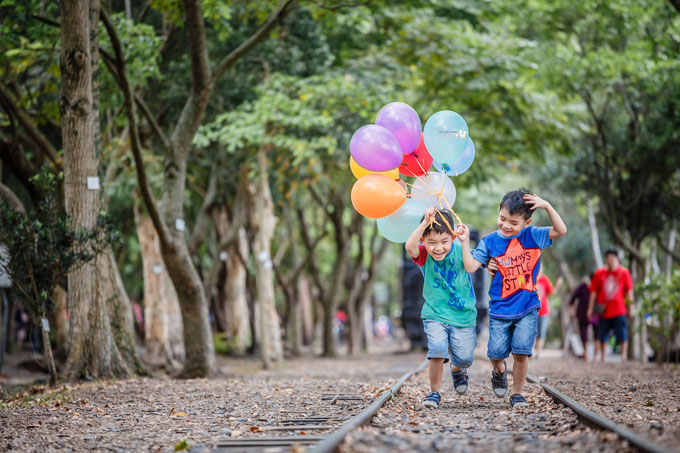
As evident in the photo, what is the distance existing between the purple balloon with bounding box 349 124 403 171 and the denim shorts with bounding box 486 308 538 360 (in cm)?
172

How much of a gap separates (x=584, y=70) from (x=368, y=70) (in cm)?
509

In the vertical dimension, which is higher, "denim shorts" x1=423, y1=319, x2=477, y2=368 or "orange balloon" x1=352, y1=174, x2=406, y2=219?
"orange balloon" x1=352, y1=174, x2=406, y2=219

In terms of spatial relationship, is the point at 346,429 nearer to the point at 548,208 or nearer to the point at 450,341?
the point at 450,341

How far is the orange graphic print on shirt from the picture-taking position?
6891mm

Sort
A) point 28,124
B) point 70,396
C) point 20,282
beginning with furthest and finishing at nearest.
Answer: point 28,124 → point 20,282 → point 70,396

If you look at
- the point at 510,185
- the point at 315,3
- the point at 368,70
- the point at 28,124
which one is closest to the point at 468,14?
the point at 368,70

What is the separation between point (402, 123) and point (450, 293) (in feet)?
5.52

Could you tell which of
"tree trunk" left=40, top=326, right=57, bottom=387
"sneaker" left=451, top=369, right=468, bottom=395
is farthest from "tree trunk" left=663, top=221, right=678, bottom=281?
"tree trunk" left=40, top=326, right=57, bottom=387

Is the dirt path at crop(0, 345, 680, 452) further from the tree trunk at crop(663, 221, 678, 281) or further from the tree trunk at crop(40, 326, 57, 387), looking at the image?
the tree trunk at crop(663, 221, 678, 281)

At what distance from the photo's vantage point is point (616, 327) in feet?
50.0

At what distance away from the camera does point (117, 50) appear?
445 inches

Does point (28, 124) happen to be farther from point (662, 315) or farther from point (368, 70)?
point (662, 315)

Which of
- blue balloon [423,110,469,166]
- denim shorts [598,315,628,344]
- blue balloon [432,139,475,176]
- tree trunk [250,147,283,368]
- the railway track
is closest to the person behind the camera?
the railway track

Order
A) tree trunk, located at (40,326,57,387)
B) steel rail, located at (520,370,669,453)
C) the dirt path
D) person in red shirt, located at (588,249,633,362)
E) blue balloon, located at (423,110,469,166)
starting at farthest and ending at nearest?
person in red shirt, located at (588,249,633,362) < tree trunk, located at (40,326,57,387) < blue balloon, located at (423,110,469,166) < the dirt path < steel rail, located at (520,370,669,453)
